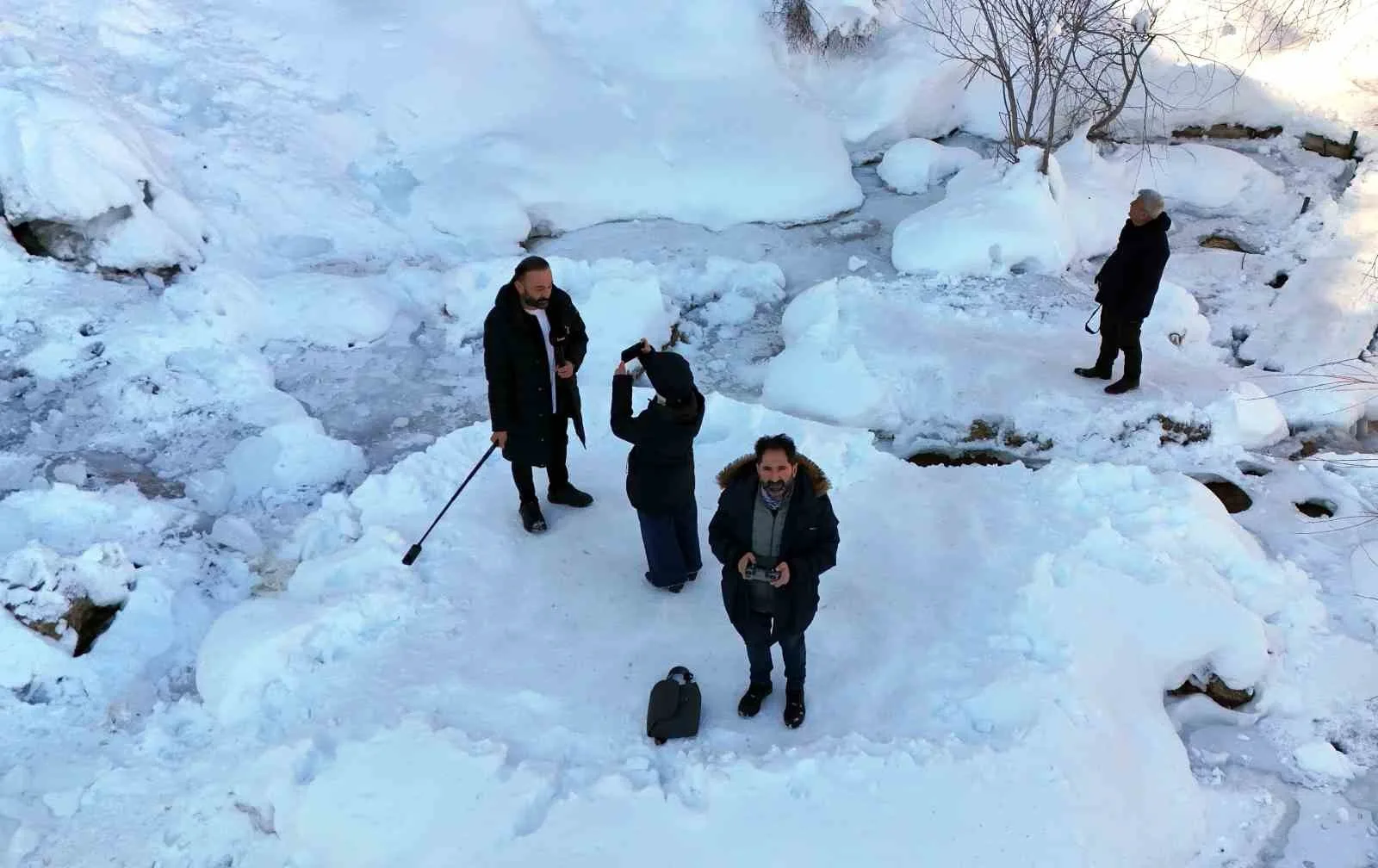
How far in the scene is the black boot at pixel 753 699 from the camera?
4199 mm

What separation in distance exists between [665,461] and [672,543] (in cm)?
59

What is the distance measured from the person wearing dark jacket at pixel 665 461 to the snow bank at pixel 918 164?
807cm

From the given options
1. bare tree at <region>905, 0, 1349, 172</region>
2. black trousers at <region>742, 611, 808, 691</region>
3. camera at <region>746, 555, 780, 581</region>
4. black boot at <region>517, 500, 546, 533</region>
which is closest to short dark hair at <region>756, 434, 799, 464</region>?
camera at <region>746, 555, 780, 581</region>

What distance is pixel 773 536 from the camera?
3623 mm

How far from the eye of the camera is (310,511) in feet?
19.9

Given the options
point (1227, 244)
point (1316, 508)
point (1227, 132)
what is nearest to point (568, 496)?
point (1316, 508)

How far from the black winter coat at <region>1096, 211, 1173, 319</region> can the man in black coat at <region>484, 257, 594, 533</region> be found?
13.1 feet

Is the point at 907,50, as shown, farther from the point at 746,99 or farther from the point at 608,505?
the point at 608,505

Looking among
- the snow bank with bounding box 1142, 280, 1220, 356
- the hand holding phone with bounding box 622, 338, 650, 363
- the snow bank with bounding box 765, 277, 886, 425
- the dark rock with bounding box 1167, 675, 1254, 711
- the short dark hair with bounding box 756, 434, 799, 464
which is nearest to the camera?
the short dark hair with bounding box 756, 434, 799, 464

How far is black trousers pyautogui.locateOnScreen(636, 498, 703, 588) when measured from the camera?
4.73 m

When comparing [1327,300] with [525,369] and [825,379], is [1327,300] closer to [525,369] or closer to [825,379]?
[825,379]

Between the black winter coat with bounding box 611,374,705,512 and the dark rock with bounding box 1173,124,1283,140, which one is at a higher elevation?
the black winter coat with bounding box 611,374,705,512

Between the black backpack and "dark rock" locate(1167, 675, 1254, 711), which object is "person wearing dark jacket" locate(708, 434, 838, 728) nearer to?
the black backpack

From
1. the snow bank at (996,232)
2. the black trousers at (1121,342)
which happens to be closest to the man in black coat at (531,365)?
the black trousers at (1121,342)
